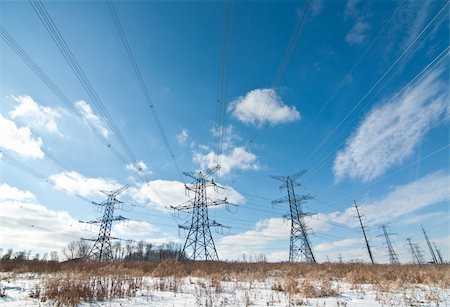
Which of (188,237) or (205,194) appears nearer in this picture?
(188,237)

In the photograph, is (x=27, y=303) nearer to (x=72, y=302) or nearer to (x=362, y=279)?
(x=72, y=302)

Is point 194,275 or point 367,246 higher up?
point 367,246

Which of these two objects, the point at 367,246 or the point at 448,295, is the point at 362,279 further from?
the point at 367,246

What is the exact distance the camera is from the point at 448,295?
775 cm

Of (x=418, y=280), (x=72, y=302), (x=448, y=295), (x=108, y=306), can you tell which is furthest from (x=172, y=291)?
(x=418, y=280)

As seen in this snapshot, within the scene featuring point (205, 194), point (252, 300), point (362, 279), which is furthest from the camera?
→ point (205, 194)

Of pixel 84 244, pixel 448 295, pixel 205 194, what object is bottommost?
pixel 448 295

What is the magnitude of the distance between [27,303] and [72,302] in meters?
1.18

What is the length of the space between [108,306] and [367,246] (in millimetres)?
46380

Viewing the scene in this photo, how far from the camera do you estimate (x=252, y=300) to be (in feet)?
22.6

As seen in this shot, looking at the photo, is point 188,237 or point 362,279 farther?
point 188,237

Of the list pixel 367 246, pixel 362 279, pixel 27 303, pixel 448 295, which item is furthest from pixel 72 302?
pixel 367 246

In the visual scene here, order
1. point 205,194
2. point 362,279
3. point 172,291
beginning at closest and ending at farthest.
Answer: point 172,291 → point 362,279 → point 205,194

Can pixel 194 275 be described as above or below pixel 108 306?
above
